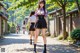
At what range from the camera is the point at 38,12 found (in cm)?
891

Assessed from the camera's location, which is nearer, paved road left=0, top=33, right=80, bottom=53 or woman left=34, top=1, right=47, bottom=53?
woman left=34, top=1, right=47, bottom=53

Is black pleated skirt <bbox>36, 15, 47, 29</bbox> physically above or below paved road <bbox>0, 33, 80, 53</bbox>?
above

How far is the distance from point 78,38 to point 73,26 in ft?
17.4

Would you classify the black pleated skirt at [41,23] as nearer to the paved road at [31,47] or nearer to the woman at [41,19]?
the woman at [41,19]

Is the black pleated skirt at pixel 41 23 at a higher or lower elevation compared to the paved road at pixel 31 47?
higher

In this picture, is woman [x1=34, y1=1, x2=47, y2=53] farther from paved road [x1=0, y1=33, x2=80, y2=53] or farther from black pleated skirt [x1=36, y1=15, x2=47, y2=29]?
paved road [x1=0, y1=33, x2=80, y2=53]

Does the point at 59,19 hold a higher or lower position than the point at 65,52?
higher

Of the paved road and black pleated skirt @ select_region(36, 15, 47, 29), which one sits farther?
the paved road

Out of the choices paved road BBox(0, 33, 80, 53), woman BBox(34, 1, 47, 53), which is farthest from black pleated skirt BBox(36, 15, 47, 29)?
paved road BBox(0, 33, 80, 53)

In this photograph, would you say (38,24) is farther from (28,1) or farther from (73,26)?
(73,26)

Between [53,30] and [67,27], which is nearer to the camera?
[67,27]

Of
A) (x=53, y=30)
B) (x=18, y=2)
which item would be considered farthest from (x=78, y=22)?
(x=53, y=30)

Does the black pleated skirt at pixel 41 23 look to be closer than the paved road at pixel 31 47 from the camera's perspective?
Yes

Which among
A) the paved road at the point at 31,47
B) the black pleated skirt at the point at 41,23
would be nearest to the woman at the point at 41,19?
the black pleated skirt at the point at 41,23
